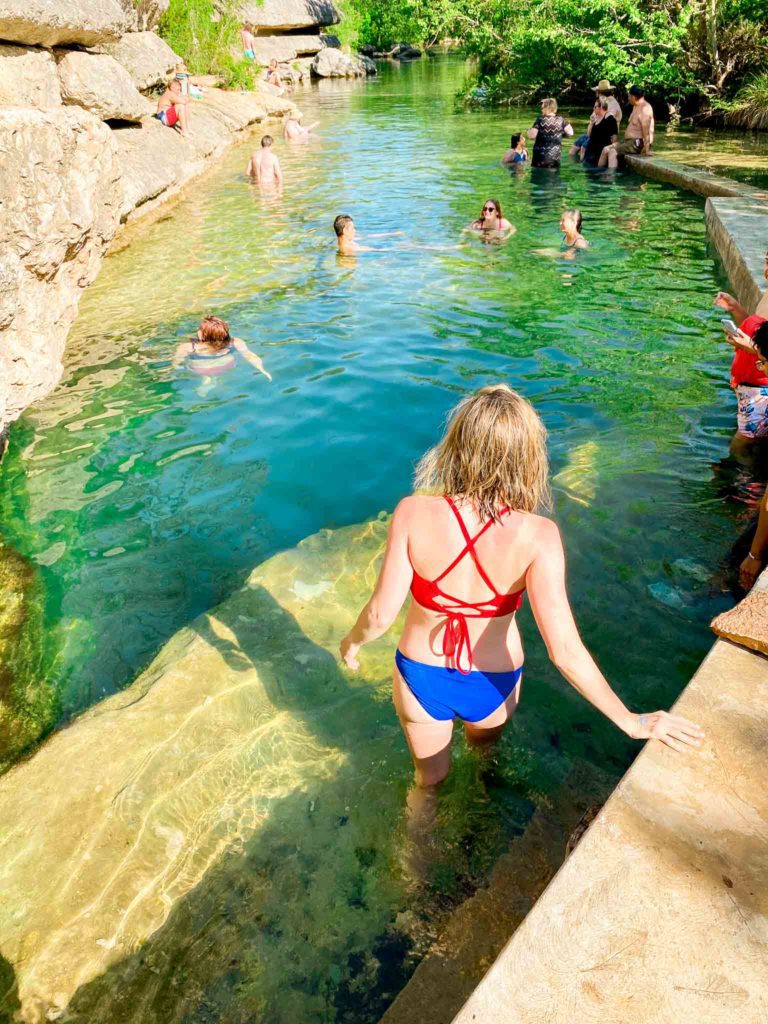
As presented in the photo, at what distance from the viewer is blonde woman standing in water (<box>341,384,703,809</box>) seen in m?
2.25

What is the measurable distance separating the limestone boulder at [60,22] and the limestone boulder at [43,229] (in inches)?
166

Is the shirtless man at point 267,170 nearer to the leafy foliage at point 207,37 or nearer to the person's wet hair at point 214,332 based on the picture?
the leafy foliage at point 207,37

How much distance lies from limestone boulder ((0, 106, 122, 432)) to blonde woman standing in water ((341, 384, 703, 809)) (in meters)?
4.79

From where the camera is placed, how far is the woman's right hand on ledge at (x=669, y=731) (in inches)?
94.9

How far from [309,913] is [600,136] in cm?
1755

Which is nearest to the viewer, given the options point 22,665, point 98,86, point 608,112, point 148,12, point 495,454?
point 495,454

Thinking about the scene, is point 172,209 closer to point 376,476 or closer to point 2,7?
point 2,7

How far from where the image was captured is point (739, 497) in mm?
5152

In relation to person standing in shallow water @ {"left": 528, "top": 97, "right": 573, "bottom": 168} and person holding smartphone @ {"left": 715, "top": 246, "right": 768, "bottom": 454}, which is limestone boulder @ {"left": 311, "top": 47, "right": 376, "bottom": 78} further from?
→ person holding smartphone @ {"left": 715, "top": 246, "right": 768, "bottom": 454}

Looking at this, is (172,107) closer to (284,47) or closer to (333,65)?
(284,47)

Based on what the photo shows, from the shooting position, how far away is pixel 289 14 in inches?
1515

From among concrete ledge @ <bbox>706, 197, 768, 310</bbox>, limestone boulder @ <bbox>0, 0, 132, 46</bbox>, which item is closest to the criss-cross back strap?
concrete ledge @ <bbox>706, 197, 768, 310</bbox>

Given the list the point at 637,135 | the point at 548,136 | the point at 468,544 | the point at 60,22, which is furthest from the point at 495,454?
the point at 637,135

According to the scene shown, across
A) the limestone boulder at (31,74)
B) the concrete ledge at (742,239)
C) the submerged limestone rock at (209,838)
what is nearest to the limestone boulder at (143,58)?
the limestone boulder at (31,74)
